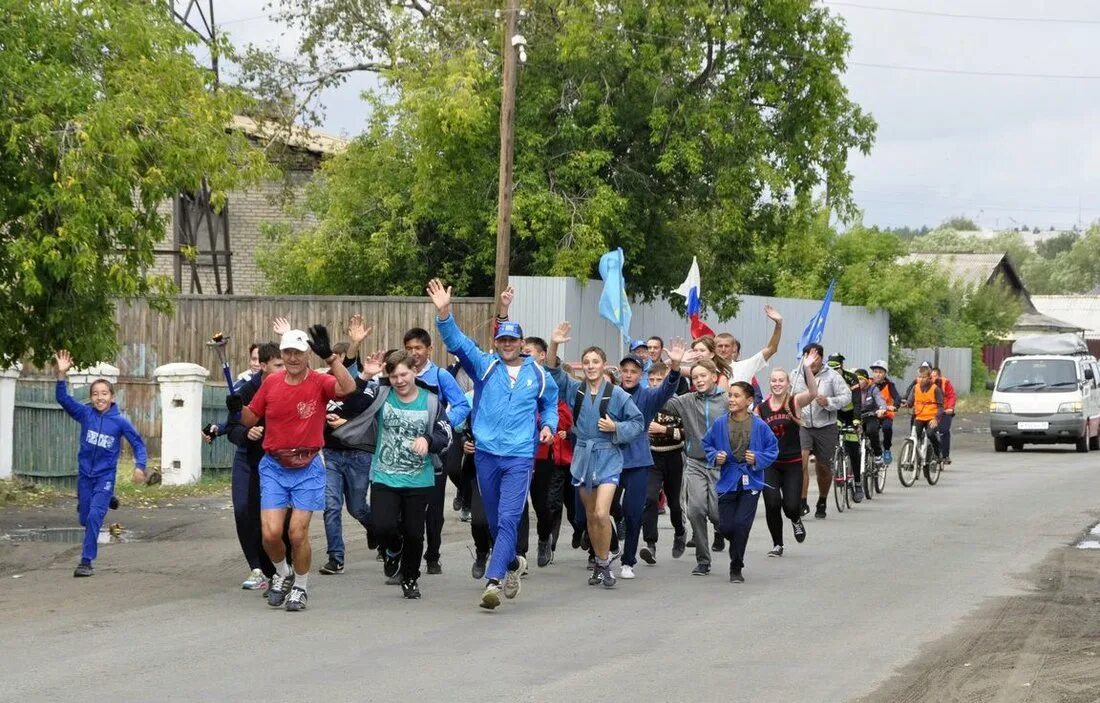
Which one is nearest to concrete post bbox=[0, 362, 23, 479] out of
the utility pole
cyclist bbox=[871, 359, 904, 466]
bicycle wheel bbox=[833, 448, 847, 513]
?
the utility pole

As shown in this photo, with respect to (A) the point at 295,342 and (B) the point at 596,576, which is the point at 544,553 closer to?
(B) the point at 596,576

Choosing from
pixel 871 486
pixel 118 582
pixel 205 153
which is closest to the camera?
pixel 118 582

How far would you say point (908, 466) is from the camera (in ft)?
76.5

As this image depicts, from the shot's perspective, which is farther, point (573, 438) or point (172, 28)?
point (172, 28)

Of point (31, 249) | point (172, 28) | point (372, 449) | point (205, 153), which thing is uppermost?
point (172, 28)

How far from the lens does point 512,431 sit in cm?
1095

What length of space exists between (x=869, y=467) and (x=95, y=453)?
10954mm

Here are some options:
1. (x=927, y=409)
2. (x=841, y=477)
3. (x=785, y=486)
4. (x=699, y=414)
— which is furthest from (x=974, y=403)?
(x=699, y=414)

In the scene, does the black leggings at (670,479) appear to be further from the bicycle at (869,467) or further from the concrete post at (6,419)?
the concrete post at (6,419)

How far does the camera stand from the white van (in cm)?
3212

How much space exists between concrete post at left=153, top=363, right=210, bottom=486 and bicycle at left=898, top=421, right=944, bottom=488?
9651mm

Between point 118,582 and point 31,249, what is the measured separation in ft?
10.8

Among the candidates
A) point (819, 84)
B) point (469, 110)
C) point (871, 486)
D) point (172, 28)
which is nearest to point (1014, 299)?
point (819, 84)

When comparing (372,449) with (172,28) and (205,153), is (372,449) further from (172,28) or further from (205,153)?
(172,28)
